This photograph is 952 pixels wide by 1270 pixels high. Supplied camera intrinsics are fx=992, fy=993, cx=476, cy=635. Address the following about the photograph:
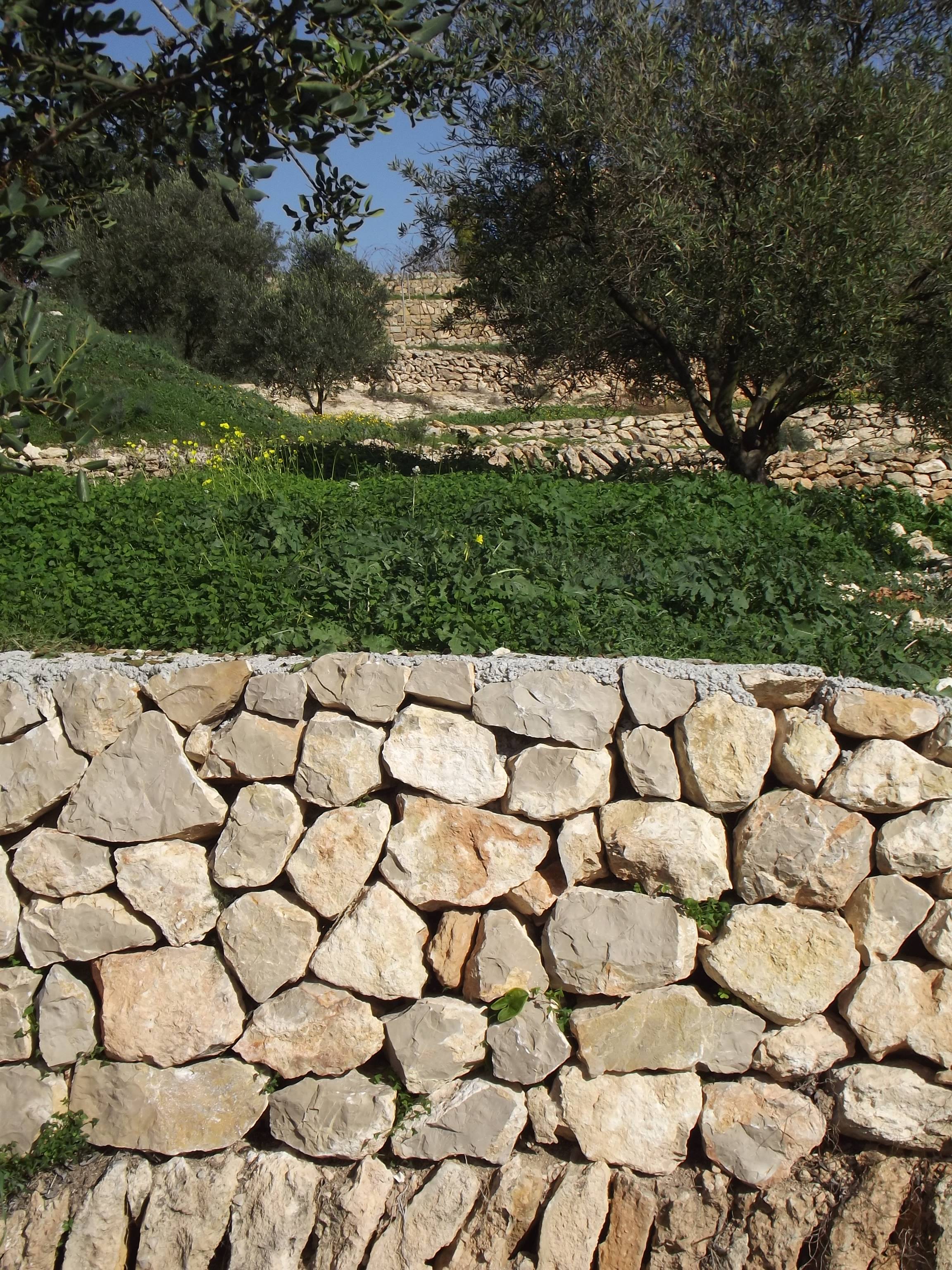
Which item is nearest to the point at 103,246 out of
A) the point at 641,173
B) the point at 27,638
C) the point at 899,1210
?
the point at 641,173

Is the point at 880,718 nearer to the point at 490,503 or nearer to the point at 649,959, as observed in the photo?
the point at 649,959

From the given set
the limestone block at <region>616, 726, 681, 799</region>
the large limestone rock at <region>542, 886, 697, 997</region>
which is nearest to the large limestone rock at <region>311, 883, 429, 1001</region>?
the large limestone rock at <region>542, 886, 697, 997</region>

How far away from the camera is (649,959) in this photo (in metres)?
3.78

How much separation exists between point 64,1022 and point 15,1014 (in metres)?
0.19

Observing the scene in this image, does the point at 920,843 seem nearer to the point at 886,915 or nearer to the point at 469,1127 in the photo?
the point at 886,915

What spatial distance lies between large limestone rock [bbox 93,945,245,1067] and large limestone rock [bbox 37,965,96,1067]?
0.27ft

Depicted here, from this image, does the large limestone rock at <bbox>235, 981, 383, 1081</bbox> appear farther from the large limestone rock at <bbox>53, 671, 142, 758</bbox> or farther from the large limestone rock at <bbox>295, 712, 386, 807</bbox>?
the large limestone rock at <bbox>53, 671, 142, 758</bbox>

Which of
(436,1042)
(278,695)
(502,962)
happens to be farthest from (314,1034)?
(278,695)

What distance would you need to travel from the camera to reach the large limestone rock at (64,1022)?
12.7ft

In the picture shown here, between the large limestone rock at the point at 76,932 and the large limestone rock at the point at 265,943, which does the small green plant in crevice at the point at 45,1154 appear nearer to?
the large limestone rock at the point at 76,932

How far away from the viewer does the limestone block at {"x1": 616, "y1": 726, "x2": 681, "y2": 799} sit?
3887 millimetres

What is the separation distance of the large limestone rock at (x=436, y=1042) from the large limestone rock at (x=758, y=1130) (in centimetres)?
91

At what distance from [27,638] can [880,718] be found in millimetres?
3555

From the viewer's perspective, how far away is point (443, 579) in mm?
4535
